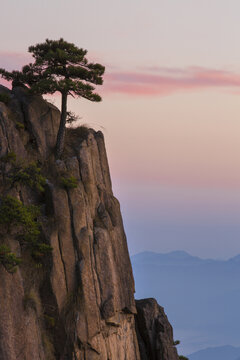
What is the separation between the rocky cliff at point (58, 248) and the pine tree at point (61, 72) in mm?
1491

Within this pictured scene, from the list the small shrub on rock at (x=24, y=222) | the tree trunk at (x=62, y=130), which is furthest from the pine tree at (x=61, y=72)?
the small shrub on rock at (x=24, y=222)

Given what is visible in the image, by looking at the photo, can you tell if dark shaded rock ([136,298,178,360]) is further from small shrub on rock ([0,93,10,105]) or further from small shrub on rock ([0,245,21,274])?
small shrub on rock ([0,93,10,105])

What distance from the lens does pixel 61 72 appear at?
53.6m

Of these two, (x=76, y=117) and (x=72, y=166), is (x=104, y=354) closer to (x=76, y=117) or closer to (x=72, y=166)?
(x=72, y=166)

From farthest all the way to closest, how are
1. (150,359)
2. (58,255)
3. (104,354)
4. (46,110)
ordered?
(150,359)
(46,110)
(104,354)
(58,255)

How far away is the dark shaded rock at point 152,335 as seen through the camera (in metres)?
60.2

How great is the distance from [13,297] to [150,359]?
23.8 metres

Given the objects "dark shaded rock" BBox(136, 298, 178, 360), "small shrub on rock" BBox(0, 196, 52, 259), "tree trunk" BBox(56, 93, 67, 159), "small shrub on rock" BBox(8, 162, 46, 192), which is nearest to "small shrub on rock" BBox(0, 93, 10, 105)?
"tree trunk" BBox(56, 93, 67, 159)

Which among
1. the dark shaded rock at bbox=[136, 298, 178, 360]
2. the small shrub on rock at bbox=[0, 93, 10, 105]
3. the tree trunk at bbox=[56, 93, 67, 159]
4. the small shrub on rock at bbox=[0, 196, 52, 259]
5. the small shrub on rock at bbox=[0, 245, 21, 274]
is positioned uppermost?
the small shrub on rock at bbox=[0, 93, 10, 105]

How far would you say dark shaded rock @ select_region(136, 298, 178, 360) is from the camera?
60156 mm

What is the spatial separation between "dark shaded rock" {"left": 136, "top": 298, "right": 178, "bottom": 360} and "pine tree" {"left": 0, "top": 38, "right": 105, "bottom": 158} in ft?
68.0

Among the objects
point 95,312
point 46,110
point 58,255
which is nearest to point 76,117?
point 46,110

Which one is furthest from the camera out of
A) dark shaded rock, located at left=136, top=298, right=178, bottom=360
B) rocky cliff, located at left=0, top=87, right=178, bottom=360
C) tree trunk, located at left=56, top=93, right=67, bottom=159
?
dark shaded rock, located at left=136, top=298, right=178, bottom=360

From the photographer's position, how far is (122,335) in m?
54.7
